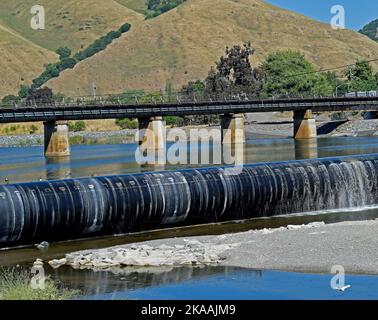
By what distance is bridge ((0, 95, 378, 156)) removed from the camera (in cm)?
11325

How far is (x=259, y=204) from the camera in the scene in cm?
5266

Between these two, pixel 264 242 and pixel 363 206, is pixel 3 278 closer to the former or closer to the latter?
pixel 264 242

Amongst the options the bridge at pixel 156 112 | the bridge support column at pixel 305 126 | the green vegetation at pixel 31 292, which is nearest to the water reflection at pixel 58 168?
the bridge at pixel 156 112

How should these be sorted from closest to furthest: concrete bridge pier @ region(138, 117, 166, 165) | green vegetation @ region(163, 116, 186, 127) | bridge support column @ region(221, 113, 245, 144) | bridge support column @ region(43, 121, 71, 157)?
bridge support column @ region(43, 121, 71, 157) < concrete bridge pier @ region(138, 117, 166, 165) < bridge support column @ region(221, 113, 245, 144) < green vegetation @ region(163, 116, 186, 127)

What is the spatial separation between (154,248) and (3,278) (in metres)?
8.12

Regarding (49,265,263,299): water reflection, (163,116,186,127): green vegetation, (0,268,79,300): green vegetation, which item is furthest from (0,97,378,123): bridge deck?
(0,268,79,300): green vegetation

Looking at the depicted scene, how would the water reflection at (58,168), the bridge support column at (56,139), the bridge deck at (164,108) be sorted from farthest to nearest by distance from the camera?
the bridge support column at (56,139) < the bridge deck at (164,108) < the water reflection at (58,168)

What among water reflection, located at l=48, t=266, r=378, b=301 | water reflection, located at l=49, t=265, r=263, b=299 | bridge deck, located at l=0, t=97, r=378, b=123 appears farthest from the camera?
bridge deck, located at l=0, t=97, r=378, b=123

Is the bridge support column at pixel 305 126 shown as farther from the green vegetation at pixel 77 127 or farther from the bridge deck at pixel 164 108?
the green vegetation at pixel 77 127

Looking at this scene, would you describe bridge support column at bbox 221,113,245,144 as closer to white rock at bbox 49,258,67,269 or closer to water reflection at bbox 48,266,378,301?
white rock at bbox 49,258,67,269

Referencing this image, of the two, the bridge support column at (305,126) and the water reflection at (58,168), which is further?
the bridge support column at (305,126)

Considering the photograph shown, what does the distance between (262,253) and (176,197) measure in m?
14.0

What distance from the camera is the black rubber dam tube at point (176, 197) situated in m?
43.8
